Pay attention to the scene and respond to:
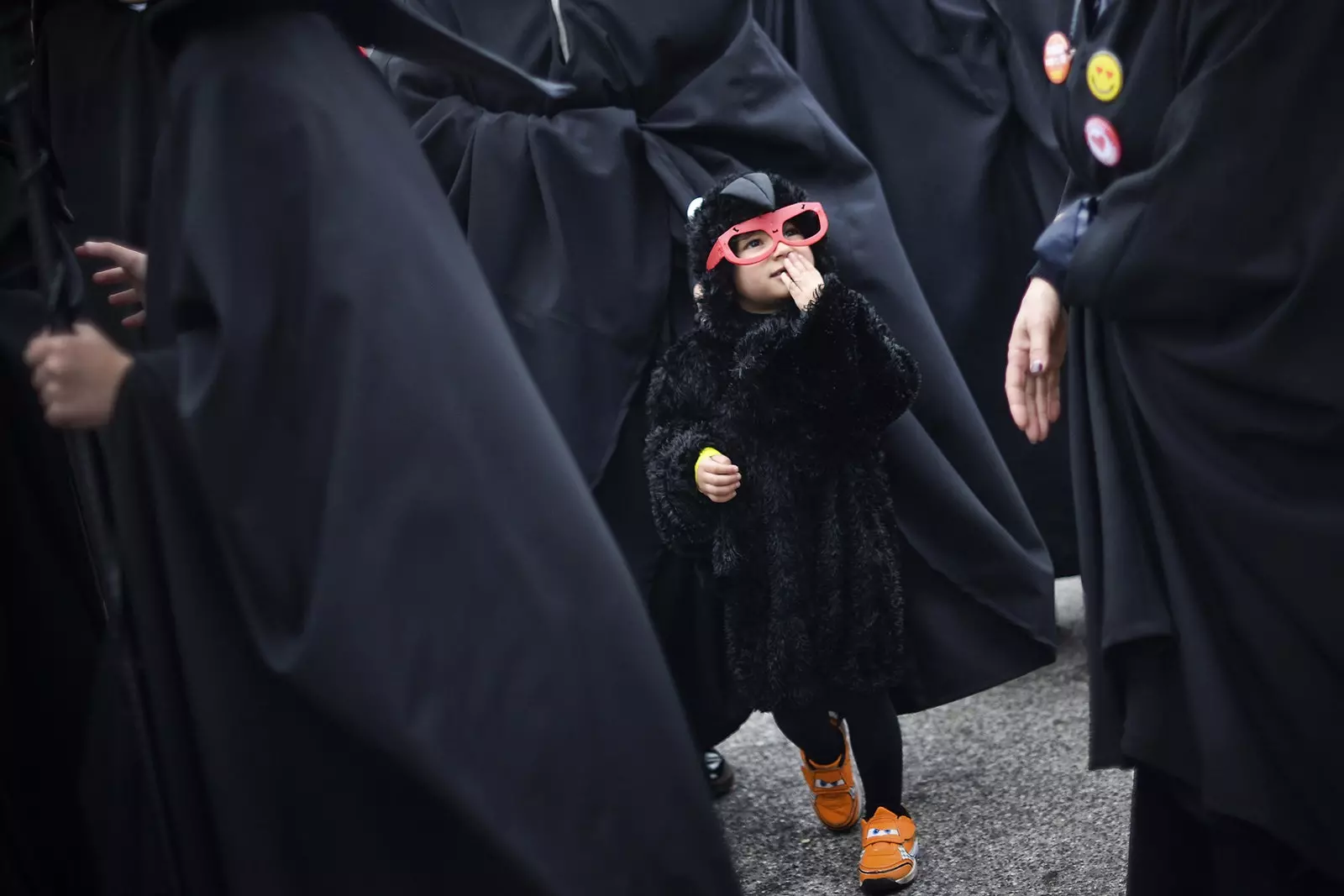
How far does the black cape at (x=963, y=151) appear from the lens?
3906 mm

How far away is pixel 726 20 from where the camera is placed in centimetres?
312

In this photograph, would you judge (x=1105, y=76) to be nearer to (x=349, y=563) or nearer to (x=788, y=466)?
(x=788, y=466)

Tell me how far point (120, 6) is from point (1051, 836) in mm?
2269

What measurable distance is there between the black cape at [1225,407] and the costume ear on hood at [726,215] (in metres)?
0.82

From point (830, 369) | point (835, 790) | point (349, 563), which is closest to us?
point (349, 563)

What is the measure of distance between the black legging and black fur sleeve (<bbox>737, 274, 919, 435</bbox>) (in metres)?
0.53

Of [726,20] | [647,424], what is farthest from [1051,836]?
[726,20]

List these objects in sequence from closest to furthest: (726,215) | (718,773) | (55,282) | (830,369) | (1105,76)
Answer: (55,282), (1105,76), (830,369), (726,215), (718,773)

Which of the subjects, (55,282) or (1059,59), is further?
(1059,59)

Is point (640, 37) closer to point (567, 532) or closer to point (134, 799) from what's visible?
point (567, 532)

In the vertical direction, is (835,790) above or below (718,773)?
above

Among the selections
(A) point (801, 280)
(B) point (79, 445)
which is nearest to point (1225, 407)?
(A) point (801, 280)

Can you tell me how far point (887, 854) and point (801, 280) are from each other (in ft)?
3.67

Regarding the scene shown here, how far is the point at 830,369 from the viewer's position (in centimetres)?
259
